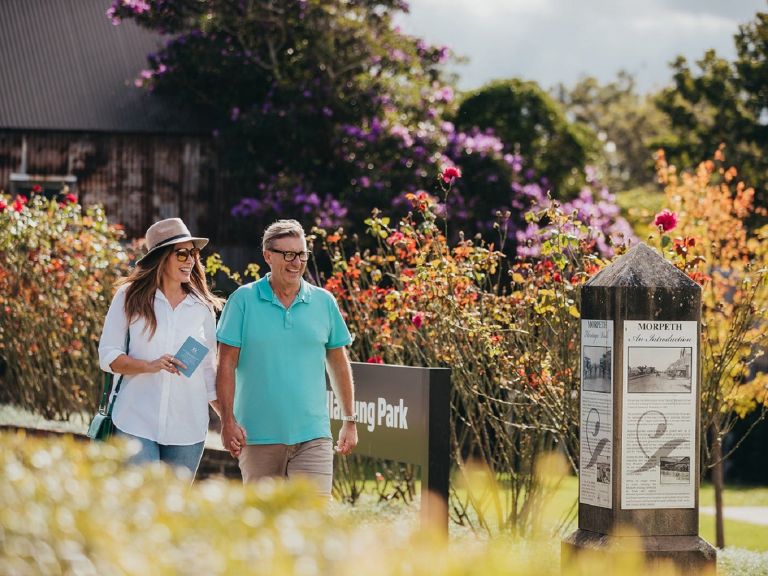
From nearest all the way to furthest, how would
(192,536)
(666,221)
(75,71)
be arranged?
(192,536), (666,221), (75,71)

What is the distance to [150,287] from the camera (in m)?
6.38

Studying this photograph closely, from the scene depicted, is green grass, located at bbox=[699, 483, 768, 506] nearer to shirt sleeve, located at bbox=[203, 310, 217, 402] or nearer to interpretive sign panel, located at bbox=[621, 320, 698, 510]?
interpretive sign panel, located at bbox=[621, 320, 698, 510]

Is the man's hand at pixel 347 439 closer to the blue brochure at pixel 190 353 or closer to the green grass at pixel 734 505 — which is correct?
the blue brochure at pixel 190 353

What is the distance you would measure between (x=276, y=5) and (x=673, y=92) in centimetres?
1052

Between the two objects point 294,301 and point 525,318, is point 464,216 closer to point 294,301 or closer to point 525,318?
point 525,318

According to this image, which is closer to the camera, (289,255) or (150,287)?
(150,287)

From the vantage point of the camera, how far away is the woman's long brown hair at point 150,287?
20.7 feet

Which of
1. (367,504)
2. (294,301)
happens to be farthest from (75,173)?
(294,301)

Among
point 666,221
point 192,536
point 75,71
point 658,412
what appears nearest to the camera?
point 192,536

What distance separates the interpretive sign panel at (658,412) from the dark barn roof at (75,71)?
868 inches

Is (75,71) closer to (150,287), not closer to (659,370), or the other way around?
(150,287)

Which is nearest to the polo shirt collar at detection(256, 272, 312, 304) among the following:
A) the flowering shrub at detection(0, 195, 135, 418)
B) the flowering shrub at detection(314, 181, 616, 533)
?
the flowering shrub at detection(314, 181, 616, 533)

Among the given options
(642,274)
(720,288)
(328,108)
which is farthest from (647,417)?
(328,108)

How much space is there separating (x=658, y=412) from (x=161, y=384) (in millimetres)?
2212
